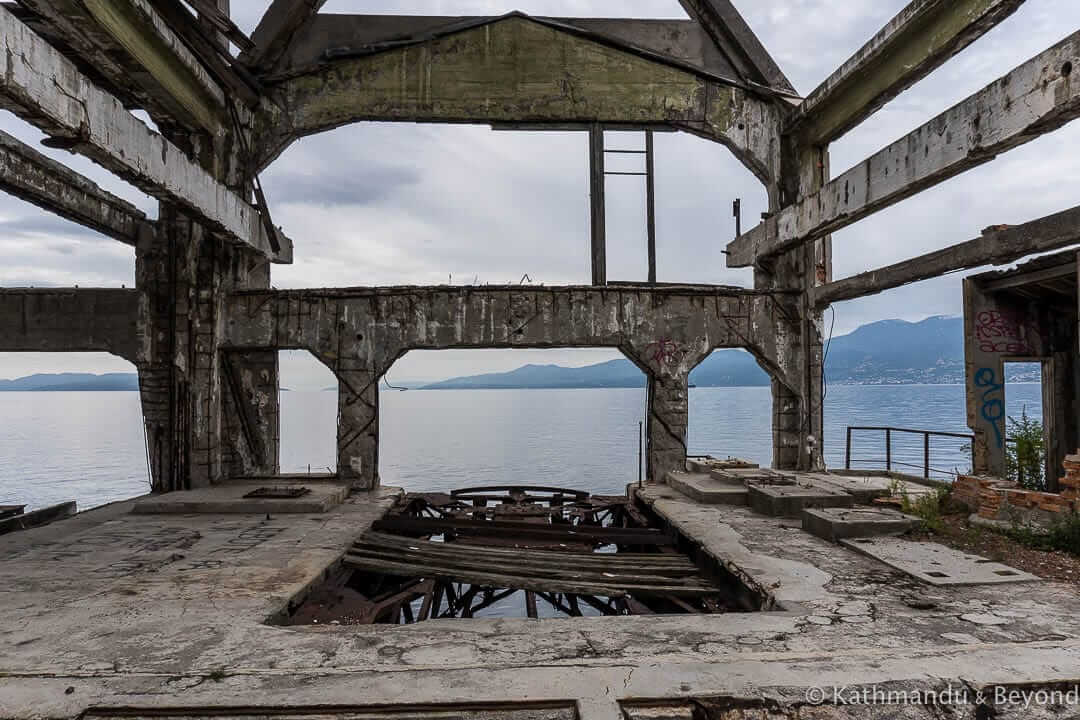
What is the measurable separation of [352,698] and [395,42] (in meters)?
13.0

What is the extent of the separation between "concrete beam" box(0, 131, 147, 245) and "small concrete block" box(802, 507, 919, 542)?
1287cm

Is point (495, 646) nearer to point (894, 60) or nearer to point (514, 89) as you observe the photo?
point (894, 60)

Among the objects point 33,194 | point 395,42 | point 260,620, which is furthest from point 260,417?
point 260,620

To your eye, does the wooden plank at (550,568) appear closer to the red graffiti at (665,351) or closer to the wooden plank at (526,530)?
the wooden plank at (526,530)

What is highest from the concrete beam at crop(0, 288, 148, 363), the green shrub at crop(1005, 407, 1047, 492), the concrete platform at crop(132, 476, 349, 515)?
the concrete beam at crop(0, 288, 148, 363)

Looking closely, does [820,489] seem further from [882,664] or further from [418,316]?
[418,316]

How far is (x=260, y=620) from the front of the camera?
522 centimetres

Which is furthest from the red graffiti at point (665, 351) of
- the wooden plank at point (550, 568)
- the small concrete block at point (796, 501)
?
the wooden plank at point (550, 568)

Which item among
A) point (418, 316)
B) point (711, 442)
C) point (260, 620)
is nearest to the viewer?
point (260, 620)

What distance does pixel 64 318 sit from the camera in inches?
525

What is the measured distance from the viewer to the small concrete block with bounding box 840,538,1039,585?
5996 millimetres

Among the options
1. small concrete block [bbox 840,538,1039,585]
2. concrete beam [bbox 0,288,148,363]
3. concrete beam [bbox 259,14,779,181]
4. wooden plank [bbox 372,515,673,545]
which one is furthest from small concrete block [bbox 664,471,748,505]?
concrete beam [bbox 0,288,148,363]

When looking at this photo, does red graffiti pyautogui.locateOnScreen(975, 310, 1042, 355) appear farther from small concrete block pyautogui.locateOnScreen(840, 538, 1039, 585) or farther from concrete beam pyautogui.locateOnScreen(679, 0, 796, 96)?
concrete beam pyautogui.locateOnScreen(679, 0, 796, 96)

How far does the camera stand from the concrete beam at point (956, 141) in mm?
6730
